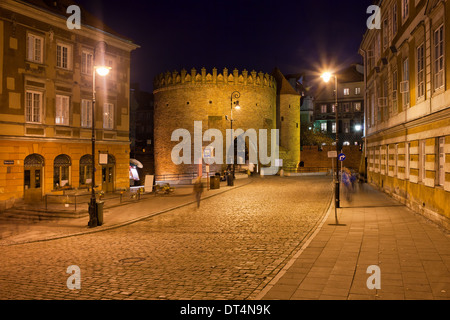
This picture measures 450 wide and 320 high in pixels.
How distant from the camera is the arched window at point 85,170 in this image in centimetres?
2330

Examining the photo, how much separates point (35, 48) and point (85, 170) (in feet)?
23.8

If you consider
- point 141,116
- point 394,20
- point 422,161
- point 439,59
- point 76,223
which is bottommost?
point 76,223

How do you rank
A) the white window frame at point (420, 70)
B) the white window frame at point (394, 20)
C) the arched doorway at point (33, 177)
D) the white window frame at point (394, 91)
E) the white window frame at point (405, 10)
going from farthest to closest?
the arched doorway at point (33, 177) < the white window frame at point (394, 91) < the white window frame at point (394, 20) < the white window frame at point (405, 10) < the white window frame at point (420, 70)

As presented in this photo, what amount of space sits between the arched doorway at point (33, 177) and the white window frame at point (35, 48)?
5.07 metres

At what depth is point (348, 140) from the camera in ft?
220

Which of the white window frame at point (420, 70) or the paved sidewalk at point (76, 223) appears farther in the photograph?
the white window frame at point (420, 70)

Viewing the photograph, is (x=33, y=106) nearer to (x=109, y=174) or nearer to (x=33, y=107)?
(x=33, y=107)

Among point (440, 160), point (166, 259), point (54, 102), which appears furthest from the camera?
point (54, 102)

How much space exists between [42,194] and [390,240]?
1753cm

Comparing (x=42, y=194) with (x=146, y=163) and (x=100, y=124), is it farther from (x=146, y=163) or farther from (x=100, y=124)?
(x=146, y=163)

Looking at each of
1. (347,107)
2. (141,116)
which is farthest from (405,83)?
(141,116)

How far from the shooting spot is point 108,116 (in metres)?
25.4

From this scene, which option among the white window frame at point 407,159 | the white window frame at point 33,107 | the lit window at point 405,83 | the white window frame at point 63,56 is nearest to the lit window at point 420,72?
the lit window at point 405,83

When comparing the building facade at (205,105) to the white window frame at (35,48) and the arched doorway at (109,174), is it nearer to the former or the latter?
the arched doorway at (109,174)
